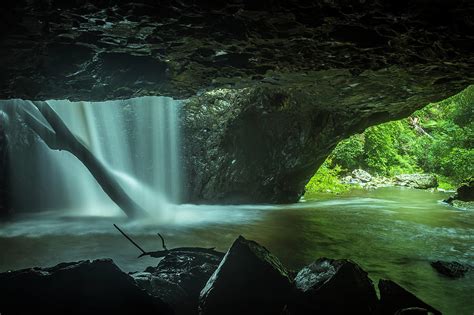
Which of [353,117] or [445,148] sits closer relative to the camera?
[353,117]

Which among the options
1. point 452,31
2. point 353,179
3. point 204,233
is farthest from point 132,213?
point 353,179

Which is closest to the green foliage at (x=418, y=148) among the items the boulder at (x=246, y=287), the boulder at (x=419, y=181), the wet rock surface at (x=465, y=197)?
the boulder at (x=419, y=181)

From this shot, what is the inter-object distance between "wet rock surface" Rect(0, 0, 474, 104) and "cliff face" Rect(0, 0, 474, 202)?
0.01 metres

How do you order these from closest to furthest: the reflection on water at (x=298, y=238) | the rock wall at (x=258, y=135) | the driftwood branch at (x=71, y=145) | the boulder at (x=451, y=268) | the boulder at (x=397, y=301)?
the boulder at (x=397, y=301)
the boulder at (x=451, y=268)
the reflection on water at (x=298, y=238)
the driftwood branch at (x=71, y=145)
the rock wall at (x=258, y=135)

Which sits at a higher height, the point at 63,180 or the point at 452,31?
the point at 452,31

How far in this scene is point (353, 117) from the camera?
973 centimetres

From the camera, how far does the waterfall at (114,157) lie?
10.8m

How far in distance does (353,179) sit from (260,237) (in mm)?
17032

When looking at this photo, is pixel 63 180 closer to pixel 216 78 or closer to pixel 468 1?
pixel 216 78

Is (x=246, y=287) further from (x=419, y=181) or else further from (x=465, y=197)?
(x=419, y=181)

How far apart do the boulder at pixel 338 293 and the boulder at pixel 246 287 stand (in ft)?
0.54

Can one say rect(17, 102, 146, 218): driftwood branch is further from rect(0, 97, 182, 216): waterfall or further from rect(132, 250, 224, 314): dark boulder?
rect(132, 250, 224, 314): dark boulder

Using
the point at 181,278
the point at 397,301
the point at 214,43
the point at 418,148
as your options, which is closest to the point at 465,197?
the point at 397,301

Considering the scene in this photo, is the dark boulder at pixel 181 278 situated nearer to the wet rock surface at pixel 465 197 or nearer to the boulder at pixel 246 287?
the boulder at pixel 246 287
